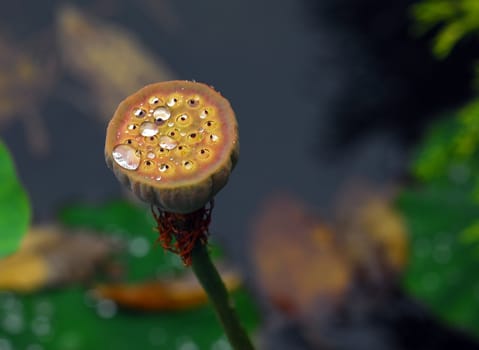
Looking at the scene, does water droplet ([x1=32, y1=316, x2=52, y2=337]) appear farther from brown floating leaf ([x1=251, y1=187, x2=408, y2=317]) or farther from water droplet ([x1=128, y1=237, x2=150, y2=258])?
brown floating leaf ([x1=251, y1=187, x2=408, y2=317])

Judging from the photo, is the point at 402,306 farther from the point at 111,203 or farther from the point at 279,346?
the point at 111,203

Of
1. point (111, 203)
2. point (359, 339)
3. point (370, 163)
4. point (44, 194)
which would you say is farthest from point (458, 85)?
point (44, 194)

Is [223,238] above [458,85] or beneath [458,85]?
beneath

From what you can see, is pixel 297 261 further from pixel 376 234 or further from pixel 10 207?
pixel 10 207

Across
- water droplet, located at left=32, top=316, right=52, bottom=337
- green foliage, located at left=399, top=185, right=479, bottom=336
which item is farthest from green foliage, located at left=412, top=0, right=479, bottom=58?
water droplet, located at left=32, top=316, right=52, bottom=337

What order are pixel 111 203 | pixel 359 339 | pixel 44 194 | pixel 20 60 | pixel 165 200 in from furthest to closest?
pixel 20 60, pixel 44 194, pixel 111 203, pixel 359 339, pixel 165 200

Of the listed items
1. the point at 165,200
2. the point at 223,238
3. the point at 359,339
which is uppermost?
the point at 223,238
